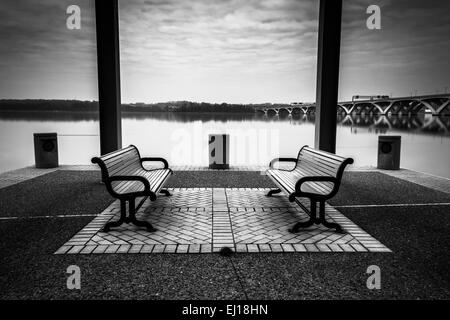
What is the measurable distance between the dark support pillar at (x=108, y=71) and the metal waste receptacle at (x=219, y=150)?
3014 millimetres

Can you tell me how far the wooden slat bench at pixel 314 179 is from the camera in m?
4.53

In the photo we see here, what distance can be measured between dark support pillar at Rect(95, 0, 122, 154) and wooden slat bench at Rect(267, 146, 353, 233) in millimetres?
3511

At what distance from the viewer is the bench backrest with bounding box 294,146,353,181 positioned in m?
4.50

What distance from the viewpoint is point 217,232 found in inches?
180

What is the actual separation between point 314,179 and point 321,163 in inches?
31.6

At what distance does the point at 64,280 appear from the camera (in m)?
3.20

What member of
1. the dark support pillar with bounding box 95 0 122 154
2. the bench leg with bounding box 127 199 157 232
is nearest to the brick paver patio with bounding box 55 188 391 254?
the bench leg with bounding box 127 199 157 232

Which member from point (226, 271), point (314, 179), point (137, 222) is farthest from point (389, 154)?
point (226, 271)

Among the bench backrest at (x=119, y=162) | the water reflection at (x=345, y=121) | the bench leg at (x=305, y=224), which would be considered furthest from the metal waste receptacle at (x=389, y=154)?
the water reflection at (x=345, y=121)

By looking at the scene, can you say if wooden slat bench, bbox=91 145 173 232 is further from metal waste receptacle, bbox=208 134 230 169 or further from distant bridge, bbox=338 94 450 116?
distant bridge, bbox=338 94 450 116

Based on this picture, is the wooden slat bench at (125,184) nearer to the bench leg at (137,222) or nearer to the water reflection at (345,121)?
the bench leg at (137,222)
